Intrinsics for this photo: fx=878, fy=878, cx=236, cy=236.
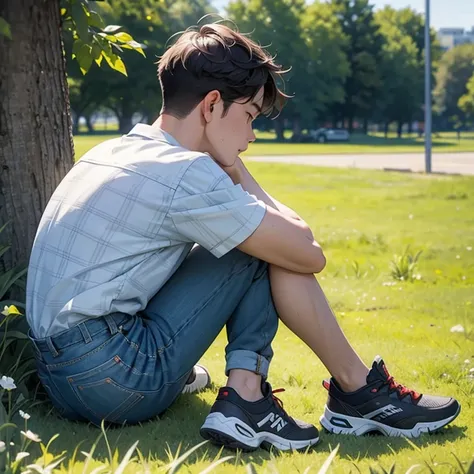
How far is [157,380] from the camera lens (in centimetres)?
278

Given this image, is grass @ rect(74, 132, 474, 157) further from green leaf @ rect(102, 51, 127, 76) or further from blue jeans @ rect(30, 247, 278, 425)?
blue jeans @ rect(30, 247, 278, 425)

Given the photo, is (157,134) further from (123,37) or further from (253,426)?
(123,37)

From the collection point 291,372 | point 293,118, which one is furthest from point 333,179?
point 293,118

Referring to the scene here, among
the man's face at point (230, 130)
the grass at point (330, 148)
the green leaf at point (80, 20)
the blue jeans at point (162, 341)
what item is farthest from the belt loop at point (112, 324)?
the grass at point (330, 148)

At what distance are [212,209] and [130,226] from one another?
272mm

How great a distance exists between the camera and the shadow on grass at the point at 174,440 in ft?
9.02

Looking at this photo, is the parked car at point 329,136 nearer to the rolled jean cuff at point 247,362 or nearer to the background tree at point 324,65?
the background tree at point 324,65

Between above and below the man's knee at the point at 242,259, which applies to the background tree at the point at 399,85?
below

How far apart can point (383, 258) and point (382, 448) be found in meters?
5.03

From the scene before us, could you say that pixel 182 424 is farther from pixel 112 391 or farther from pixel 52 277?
pixel 52 277

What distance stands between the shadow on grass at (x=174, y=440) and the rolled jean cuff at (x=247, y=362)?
0.26 m

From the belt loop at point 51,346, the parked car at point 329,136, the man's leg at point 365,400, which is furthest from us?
the parked car at point 329,136

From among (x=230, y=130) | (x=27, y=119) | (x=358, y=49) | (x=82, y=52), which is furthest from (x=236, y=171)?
(x=358, y=49)

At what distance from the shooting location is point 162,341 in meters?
2.76
